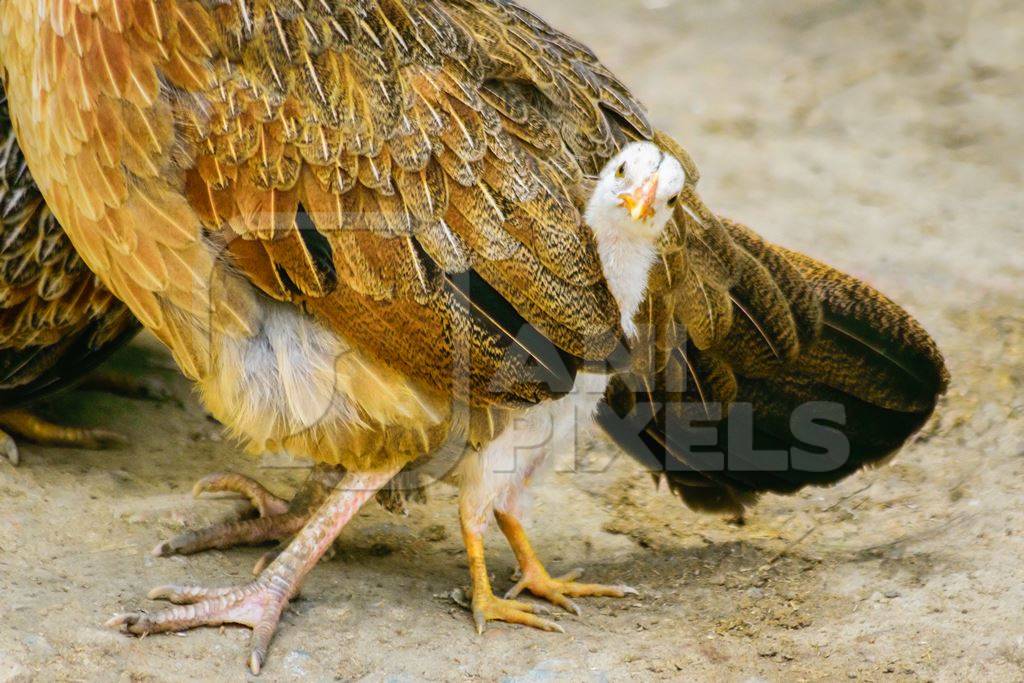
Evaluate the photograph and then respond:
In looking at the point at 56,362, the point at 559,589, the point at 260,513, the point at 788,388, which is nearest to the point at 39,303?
the point at 56,362

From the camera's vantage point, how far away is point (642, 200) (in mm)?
2688

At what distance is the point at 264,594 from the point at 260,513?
550 mm

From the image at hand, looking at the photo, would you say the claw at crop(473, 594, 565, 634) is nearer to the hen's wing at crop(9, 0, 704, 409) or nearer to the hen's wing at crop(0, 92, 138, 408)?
the hen's wing at crop(9, 0, 704, 409)

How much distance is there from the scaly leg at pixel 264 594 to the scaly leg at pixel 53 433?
3.18ft

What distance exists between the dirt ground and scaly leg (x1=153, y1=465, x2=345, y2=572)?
43 millimetres

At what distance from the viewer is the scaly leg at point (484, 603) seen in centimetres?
302

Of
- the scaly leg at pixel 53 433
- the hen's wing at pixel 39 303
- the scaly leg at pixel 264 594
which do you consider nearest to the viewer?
the scaly leg at pixel 264 594

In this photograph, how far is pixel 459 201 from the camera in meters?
2.70

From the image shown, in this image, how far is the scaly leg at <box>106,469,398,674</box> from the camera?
2754 mm

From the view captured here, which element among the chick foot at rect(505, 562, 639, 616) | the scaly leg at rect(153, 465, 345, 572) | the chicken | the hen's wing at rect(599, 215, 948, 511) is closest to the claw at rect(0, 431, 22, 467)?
the chicken

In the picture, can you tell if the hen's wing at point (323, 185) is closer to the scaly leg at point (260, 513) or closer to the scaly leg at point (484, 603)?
the scaly leg at point (484, 603)

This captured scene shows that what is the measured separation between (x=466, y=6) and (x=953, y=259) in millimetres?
2428

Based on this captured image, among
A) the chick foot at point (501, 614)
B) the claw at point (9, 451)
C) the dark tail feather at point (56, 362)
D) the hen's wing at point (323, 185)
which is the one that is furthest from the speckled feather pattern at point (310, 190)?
the claw at point (9, 451)

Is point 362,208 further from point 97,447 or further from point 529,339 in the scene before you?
point 97,447
